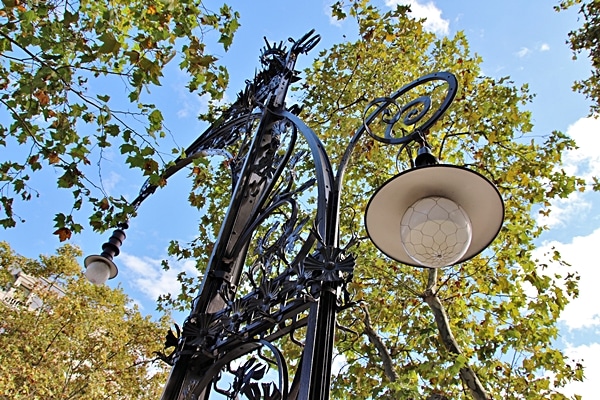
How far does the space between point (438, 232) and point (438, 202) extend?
5.8 inches

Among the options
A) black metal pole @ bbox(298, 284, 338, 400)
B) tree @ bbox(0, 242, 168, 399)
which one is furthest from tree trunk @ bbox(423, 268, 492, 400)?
tree @ bbox(0, 242, 168, 399)

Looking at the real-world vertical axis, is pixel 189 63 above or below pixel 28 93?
above

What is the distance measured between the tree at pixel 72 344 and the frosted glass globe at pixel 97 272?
6.83 metres

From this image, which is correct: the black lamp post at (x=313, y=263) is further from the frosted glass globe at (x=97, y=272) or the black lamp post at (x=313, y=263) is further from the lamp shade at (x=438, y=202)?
the frosted glass globe at (x=97, y=272)

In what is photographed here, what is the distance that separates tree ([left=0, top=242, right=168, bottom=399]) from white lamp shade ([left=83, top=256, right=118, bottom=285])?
6832 millimetres

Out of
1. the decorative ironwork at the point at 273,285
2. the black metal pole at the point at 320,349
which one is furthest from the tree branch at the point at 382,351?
the black metal pole at the point at 320,349

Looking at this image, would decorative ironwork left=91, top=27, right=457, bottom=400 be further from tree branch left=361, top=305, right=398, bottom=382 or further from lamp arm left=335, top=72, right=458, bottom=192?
tree branch left=361, top=305, right=398, bottom=382

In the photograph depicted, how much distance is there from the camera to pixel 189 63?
3730 mm

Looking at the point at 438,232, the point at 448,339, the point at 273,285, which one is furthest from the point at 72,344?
the point at 438,232

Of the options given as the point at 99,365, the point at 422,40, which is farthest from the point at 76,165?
the point at 99,365

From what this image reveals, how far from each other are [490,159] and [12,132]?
22.5 ft

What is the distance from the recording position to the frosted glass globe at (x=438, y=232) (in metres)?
2.10

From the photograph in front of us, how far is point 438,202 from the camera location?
214 cm

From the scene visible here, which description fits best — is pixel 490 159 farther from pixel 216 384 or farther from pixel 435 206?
pixel 216 384
